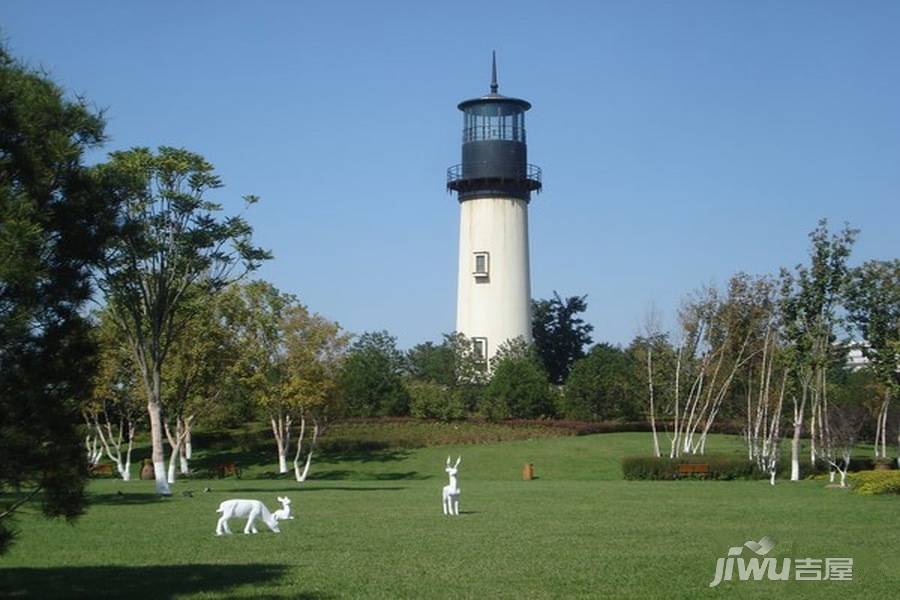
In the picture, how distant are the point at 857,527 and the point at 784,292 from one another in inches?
842

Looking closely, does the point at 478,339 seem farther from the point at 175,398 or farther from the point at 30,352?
the point at 30,352

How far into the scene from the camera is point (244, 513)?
719 inches

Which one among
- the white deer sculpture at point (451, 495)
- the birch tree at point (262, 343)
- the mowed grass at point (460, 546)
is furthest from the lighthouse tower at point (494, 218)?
the white deer sculpture at point (451, 495)

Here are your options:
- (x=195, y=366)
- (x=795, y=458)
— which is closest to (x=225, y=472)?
(x=195, y=366)

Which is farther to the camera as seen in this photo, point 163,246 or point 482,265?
point 482,265

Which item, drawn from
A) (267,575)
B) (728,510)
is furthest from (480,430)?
(267,575)

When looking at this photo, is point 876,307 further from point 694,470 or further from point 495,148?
point 495,148

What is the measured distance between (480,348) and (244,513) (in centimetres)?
4804

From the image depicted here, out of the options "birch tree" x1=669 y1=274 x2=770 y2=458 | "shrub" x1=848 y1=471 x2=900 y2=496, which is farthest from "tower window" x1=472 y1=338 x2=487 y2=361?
"shrub" x1=848 y1=471 x2=900 y2=496

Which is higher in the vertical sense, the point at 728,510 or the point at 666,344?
the point at 666,344

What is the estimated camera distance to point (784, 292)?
4025 cm

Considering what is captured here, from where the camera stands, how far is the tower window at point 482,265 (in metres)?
64.6

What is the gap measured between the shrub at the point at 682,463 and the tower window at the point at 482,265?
24.5 meters

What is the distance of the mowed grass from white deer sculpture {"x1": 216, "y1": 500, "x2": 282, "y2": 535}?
24 cm
